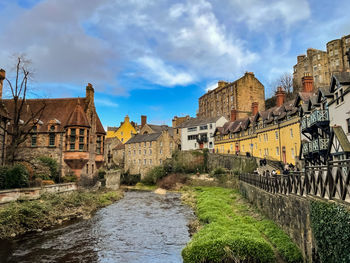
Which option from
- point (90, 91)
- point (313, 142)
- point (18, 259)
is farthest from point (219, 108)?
point (18, 259)

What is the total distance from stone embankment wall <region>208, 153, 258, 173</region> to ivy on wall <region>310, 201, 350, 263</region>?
31.9 m

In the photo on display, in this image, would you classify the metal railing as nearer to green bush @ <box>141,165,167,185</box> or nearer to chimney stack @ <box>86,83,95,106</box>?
chimney stack @ <box>86,83,95,106</box>

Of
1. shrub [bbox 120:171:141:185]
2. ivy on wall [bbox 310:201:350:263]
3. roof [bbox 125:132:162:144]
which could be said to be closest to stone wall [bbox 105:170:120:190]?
shrub [bbox 120:171:141:185]

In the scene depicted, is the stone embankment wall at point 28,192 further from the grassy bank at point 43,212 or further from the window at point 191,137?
the window at point 191,137

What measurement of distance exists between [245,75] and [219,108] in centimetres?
1197

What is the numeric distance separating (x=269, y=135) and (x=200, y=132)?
77.4ft

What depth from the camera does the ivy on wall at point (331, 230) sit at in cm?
691

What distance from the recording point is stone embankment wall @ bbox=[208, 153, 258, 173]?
4082cm

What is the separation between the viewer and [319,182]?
10070 millimetres

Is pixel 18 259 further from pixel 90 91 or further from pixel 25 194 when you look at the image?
pixel 90 91

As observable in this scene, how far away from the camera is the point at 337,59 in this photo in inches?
2589

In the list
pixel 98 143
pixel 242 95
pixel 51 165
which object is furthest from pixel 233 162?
pixel 51 165

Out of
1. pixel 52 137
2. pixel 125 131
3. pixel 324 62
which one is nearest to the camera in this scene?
pixel 52 137

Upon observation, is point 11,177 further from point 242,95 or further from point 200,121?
point 242,95
